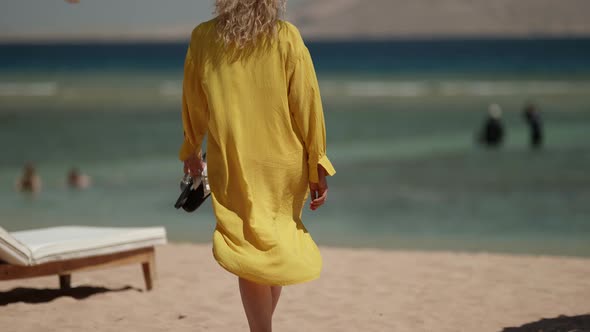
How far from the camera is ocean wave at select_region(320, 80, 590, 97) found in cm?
3831

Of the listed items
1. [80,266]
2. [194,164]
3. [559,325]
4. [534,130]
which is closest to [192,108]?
[194,164]

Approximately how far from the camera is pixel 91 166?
16906 mm

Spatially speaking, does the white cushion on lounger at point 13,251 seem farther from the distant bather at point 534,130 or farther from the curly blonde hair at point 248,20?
the distant bather at point 534,130

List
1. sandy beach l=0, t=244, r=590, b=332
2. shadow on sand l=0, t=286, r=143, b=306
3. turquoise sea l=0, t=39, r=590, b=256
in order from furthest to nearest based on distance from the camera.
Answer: turquoise sea l=0, t=39, r=590, b=256, shadow on sand l=0, t=286, r=143, b=306, sandy beach l=0, t=244, r=590, b=332

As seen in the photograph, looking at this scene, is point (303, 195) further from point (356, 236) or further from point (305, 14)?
point (305, 14)

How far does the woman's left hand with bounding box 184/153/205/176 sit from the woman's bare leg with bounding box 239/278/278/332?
504 millimetres

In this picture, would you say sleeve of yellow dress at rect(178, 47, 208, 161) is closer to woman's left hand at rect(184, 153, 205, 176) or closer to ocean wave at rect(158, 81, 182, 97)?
woman's left hand at rect(184, 153, 205, 176)

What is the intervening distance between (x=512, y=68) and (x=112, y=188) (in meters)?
48.2

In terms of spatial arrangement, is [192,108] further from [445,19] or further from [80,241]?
[445,19]

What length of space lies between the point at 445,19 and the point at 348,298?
15332 cm

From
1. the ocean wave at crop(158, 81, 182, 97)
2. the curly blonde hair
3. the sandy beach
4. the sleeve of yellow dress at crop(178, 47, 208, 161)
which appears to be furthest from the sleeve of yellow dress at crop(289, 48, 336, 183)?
the ocean wave at crop(158, 81, 182, 97)

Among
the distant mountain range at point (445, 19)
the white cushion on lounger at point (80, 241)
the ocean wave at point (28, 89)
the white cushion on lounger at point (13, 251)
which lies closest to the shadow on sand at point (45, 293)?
the white cushion on lounger at point (80, 241)

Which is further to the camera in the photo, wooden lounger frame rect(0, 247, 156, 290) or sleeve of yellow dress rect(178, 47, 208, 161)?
wooden lounger frame rect(0, 247, 156, 290)

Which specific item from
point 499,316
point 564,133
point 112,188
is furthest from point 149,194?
point 564,133
